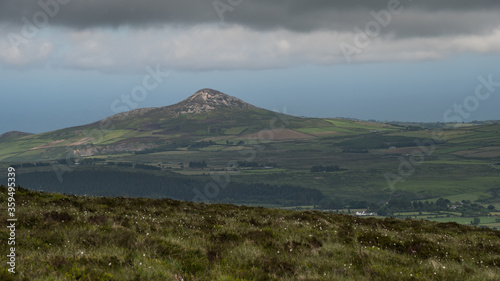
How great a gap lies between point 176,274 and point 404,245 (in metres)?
10.9

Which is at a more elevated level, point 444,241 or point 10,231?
point 10,231

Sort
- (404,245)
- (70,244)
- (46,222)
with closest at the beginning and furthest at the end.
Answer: (70,244)
(46,222)
(404,245)

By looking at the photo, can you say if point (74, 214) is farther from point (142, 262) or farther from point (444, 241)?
point (444, 241)

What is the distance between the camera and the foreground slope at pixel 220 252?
A: 12211 millimetres

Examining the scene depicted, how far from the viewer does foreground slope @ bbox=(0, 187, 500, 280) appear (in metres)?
12.2

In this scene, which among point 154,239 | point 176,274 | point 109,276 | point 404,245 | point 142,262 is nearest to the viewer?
point 109,276

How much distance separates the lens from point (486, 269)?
15.2m

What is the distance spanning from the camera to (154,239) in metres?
15.5

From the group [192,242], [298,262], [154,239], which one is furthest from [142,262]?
[298,262]

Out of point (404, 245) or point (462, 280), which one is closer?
point (462, 280)

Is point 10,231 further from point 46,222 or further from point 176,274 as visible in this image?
point 176,274

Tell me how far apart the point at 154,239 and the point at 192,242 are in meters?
1.53

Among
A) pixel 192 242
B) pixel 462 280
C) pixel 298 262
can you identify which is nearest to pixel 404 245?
pixel 462 280

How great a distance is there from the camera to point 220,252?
15297 mm
